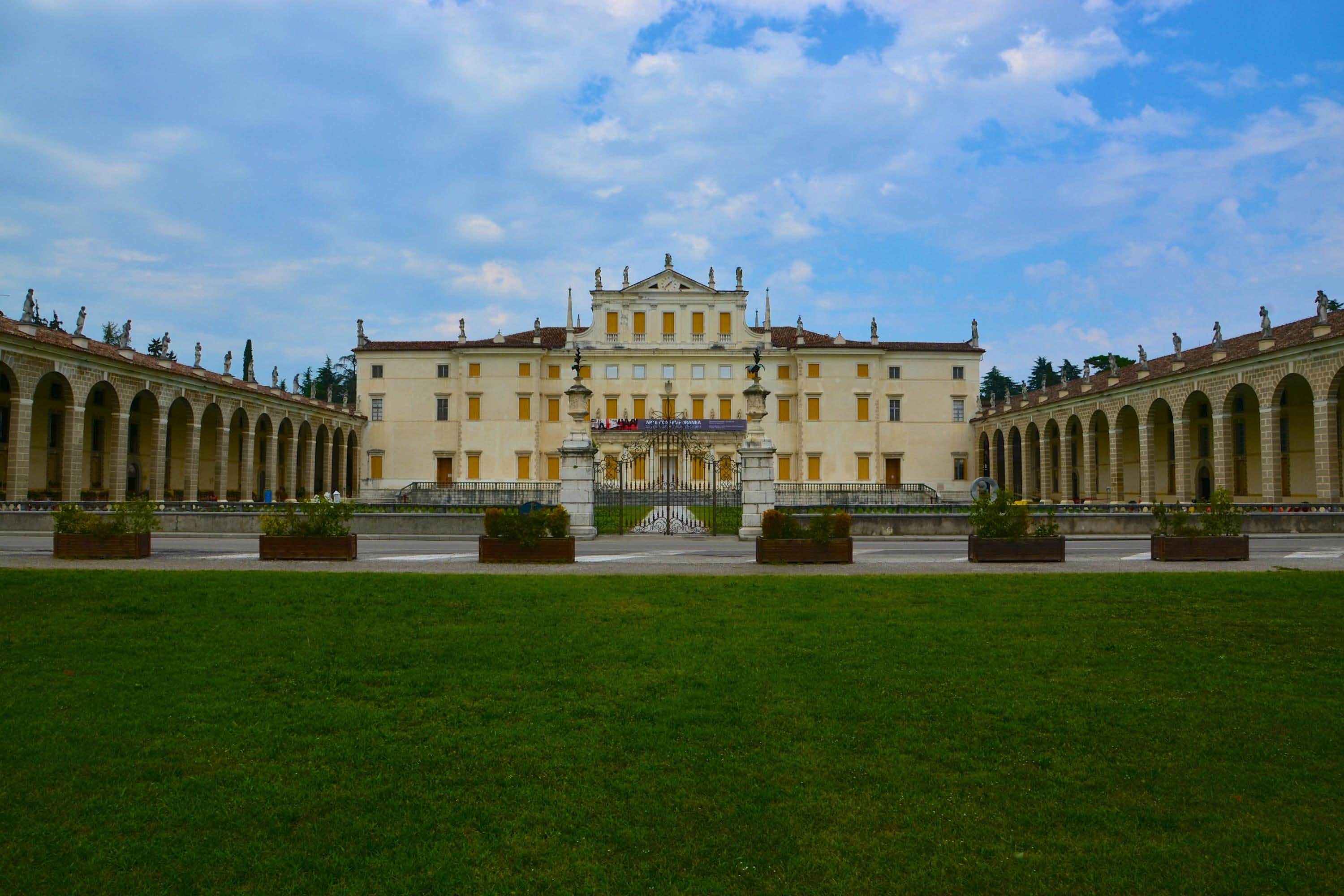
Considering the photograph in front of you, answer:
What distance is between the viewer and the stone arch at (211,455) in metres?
41.4

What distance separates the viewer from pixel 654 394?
54.3m

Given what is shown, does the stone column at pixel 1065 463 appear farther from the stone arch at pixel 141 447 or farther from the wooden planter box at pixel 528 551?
the stone arch at pixel 141 447

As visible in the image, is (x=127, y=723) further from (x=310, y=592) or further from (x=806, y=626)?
(x=806, y=626)

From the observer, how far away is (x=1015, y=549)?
1400cm

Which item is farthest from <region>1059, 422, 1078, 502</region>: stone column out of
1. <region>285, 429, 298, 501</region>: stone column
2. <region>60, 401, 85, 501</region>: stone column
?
<region>60, 401, 85, 501</region>: stone column

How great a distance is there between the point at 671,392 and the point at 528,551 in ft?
133

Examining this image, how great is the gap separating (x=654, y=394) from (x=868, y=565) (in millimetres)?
41478

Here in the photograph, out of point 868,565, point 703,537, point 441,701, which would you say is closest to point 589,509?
point 703,537

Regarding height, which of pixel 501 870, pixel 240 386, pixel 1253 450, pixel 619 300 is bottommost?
pixel 501 870

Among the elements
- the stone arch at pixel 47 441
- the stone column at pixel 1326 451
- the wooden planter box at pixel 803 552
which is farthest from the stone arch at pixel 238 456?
the stone column at pixel 1326 451

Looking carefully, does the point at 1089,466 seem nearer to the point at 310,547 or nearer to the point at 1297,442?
the point at 1297,442

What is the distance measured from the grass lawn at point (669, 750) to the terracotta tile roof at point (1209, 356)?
2905 centimetres

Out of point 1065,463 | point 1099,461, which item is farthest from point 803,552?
point 1099,461

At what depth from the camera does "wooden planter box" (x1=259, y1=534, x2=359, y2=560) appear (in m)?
14.0
